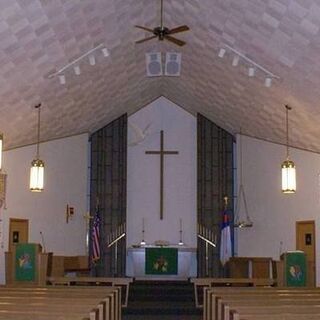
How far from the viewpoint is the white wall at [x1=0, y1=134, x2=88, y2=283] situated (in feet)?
41.3

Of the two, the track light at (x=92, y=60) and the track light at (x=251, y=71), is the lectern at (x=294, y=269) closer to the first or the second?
the track light at (x=251, y=71)

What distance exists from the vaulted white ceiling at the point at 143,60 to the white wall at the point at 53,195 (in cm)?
52

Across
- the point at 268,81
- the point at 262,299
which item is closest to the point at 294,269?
the point at 268,81

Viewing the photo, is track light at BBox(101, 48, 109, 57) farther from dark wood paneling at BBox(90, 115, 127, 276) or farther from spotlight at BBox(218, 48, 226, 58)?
dark wood paneling at BBox(90, 115, 127, 276)

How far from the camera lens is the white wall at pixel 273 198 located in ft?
41.7

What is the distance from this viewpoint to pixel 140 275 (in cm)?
1466

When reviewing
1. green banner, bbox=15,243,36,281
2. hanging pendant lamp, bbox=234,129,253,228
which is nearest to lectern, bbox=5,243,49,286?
green banner, bbox=15,243,36,281

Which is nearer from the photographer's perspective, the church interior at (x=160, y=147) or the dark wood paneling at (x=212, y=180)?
the church interior at (x=160, y=147)

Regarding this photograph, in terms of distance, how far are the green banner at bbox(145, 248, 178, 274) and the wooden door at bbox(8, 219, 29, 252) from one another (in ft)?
9.53

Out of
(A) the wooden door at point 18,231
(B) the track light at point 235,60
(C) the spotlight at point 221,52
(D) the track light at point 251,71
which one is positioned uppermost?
(C) the spotlight at point 221,52

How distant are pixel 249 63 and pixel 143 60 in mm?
2659

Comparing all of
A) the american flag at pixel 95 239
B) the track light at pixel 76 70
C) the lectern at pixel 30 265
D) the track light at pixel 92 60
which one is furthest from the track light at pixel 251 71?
the american flag at pixel 95 239

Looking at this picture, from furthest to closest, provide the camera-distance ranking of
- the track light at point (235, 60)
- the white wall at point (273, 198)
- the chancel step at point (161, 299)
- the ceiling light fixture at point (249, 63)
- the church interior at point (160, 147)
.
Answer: the white wall at point (273, 198)
the chancel step at point (161, 299)
the track light at point (235, 60)
the ceiling light fixture at point (249, 63)
the church interior at point (160, 147)

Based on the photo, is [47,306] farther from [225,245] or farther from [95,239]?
[225,245]
